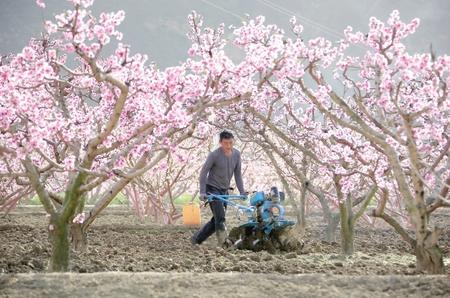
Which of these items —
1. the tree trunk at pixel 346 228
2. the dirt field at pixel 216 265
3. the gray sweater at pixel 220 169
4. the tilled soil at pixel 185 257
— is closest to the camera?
the dirt field at pixel 216 265

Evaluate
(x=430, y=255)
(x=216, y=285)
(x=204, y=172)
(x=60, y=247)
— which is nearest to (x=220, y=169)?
(x=204, y=172)

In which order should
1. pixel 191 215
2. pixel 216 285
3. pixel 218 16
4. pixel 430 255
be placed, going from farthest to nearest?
pixel 218 16 < pixel 191 215 < pixel 430 255 < pixel 216 285

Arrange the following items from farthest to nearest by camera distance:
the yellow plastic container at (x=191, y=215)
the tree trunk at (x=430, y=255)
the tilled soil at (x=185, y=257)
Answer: the yellow plastic container at (x=191, y=215) < the tilled soil at (x=185, y=257) < the tree trunk at (x=430, y=255)

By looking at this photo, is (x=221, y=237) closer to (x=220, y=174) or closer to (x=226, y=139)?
(x=220, y=174)

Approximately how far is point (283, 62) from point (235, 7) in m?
82.6

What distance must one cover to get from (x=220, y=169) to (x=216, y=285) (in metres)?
4.27

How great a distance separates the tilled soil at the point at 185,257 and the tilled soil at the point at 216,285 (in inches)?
47.1

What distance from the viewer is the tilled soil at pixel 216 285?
470 cm

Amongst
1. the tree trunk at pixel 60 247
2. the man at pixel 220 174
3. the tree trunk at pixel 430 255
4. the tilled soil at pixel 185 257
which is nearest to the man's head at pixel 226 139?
the man at pixel 220 174

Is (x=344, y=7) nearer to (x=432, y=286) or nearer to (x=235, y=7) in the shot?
(x=235, y=7)

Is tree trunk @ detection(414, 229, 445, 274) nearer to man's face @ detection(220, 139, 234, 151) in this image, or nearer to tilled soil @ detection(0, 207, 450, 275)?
tilled soil @ detection(0, 207, 450, 275)

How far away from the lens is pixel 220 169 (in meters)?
9.11

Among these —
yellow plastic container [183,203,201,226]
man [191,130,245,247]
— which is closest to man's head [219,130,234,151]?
man [191,130,245,247]

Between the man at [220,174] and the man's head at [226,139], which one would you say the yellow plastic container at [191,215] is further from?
the man's head at [226,139]
